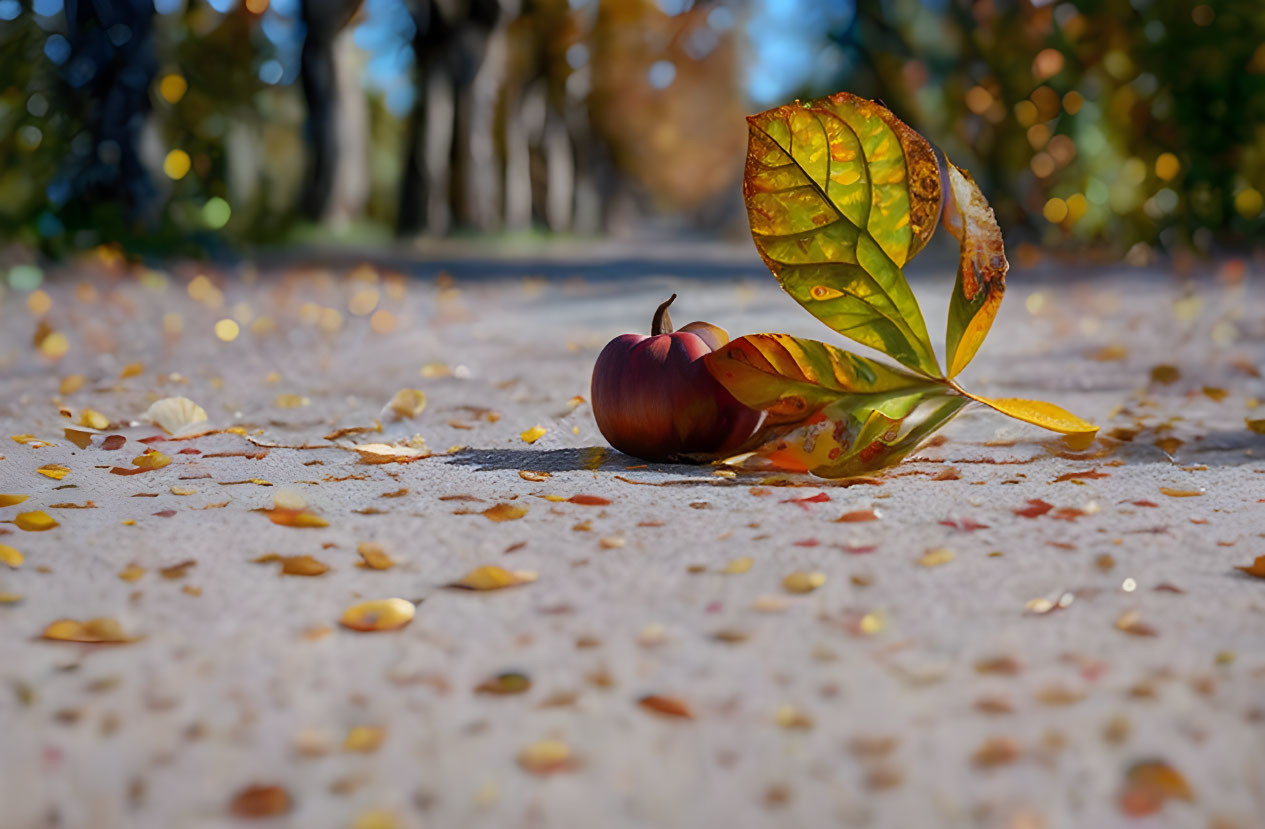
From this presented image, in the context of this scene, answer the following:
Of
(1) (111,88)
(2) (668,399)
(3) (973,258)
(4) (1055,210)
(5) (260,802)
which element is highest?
(1) (111,88)

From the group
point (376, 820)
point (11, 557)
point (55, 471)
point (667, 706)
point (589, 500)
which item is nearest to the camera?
point (376, 820)

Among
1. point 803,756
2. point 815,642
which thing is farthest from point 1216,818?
point 815,642

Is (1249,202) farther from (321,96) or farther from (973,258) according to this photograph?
(321,96)

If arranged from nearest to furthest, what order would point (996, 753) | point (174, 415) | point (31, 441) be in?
1. point (996, 753)
2. point (31, 441)
3. point (174, 415)

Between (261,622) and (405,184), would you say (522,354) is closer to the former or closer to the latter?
(261,622)

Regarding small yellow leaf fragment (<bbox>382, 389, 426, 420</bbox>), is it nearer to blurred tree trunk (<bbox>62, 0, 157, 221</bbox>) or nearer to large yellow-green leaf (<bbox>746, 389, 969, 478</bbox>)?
large yellow-green leaf (<bbox>746, 389, 969, 478</bbox>)

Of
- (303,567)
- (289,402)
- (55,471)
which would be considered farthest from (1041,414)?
(289,402)
